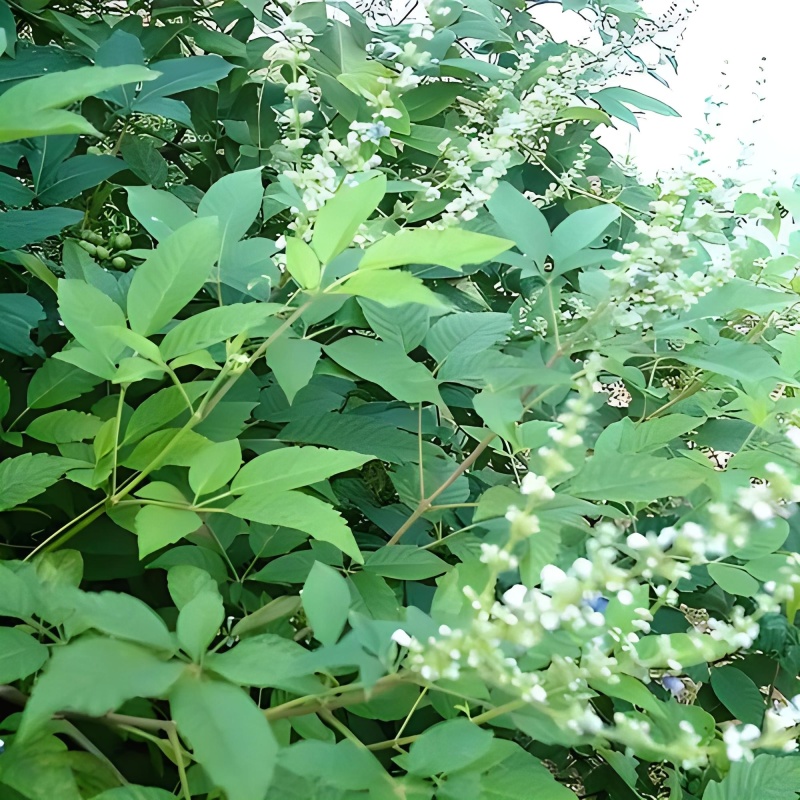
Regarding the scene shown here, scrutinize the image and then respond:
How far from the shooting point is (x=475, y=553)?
35 cm

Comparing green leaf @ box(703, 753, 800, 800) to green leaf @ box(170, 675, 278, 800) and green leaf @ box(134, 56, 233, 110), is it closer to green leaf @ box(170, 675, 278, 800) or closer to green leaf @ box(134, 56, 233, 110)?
green leaf @ box(170, 675, 278, 800)

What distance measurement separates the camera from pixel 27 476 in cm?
32

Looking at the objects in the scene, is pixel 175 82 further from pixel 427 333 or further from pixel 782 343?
pixel 782 343

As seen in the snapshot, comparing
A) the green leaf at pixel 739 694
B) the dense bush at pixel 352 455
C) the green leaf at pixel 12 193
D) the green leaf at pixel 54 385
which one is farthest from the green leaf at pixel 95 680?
the green leaf at pixel 739 694

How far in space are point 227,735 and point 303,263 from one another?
0.56 ft

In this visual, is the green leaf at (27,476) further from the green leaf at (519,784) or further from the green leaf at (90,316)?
the green leaf at (519,784)

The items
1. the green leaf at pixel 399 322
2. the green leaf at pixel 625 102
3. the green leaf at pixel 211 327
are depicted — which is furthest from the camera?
the green leaf at pixel 625 102

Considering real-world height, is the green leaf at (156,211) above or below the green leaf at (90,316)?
above

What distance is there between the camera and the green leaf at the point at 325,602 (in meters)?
0.25

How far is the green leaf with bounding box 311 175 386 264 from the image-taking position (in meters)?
0.27

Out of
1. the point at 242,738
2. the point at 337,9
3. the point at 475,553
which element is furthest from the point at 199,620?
the point at 337,9

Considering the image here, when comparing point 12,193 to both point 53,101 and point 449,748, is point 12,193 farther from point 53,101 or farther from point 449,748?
point 449,748

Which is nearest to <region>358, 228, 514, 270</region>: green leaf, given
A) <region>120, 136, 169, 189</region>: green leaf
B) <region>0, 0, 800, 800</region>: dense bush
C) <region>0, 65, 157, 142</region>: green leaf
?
<region>0, 0, 800, 800</region>: dense bush

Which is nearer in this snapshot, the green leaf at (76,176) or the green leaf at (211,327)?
the green leaf at (211,327)
